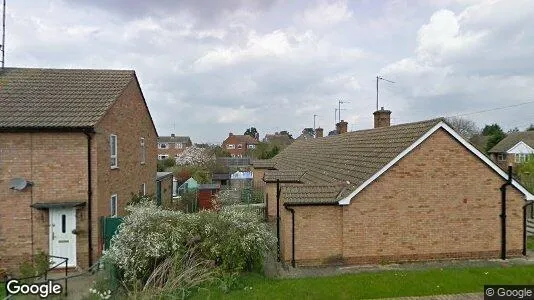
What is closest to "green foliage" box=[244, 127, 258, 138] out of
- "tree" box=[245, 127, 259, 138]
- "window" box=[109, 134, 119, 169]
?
"tree" box=[245, 127, 259, 138]

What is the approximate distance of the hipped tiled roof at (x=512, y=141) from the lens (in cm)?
5116

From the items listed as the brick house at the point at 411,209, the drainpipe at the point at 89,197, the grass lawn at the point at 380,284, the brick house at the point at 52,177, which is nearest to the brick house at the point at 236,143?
the brick house at the point at 52,177

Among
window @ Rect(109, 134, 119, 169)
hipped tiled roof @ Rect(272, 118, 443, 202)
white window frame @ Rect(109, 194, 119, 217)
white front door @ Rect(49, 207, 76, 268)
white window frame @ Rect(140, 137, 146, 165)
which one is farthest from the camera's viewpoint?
Answer: white window frame @ Rect(140, 137, 146, 165)

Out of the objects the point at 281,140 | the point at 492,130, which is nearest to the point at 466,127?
the point at 492,130

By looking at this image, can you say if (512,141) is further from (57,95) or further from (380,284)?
(57,95)

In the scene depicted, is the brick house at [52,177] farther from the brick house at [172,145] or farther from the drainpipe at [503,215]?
A: the brick house at [172,145]

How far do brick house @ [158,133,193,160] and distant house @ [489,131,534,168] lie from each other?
199ft

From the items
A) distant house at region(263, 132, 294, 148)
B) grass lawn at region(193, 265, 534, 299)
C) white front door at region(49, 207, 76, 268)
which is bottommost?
grass lawn at region(193, 265, 534, 299)

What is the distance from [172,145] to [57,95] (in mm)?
68326

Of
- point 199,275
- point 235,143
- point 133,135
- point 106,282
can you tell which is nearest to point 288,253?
point 199,275

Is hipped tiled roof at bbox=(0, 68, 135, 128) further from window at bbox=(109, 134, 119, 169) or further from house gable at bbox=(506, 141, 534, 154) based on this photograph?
house gable at bbox=(506, 141, 534, 154)

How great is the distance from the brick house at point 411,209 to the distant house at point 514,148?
44791 mm

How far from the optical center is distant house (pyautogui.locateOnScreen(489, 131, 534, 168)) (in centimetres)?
4962

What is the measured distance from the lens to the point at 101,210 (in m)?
11.4
